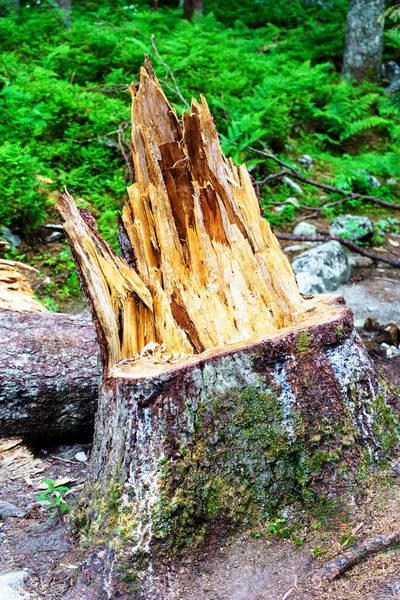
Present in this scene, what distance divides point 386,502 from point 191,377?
3.44ft

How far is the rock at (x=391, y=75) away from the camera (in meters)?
12.5

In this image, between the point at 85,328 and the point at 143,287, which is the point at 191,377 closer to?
the point at 143,287

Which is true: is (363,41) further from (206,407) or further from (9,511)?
(9,511)

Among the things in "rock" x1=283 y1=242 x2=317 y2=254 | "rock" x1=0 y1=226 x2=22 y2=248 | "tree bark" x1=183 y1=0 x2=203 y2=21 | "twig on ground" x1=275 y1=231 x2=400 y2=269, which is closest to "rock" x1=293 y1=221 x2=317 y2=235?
"rock" x1=283 y1=242 x2=317 y2=254

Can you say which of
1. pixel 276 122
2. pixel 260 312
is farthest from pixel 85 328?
pixel 276 122

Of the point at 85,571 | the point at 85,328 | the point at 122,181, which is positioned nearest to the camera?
the point at 85,571

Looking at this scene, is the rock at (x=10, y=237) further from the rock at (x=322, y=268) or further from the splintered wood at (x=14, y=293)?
the rock at (x=322, y=268)

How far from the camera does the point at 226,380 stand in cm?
257

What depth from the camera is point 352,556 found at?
2.34 m

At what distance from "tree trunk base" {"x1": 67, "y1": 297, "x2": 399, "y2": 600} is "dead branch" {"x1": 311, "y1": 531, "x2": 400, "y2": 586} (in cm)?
26

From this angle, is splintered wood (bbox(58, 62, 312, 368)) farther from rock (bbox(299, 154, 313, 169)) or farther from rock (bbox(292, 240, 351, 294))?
rock (bbox(299, 154, 313, 169))

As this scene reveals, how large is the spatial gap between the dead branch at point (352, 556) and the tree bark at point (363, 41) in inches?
444

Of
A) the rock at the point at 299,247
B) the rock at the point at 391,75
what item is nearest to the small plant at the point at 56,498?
the rock at the point at 299,247

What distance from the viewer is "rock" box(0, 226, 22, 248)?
689cm
